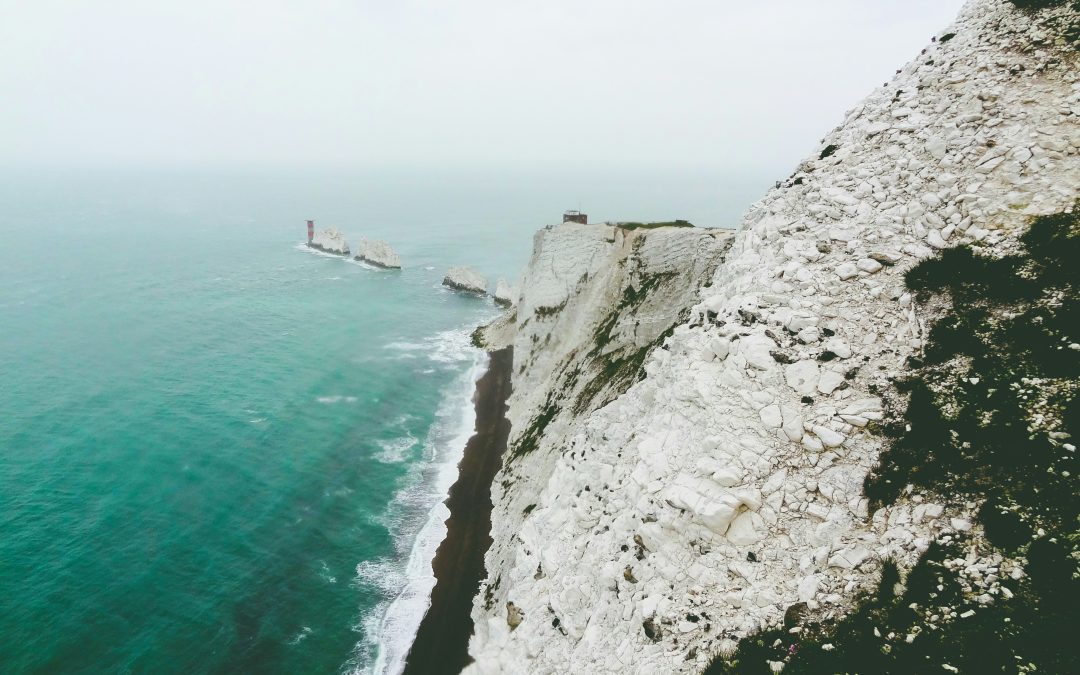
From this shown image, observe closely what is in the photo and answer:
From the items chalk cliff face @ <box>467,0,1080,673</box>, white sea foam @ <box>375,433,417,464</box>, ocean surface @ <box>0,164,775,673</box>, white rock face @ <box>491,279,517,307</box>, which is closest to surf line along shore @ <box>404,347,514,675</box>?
ocean surface @ <box>0,164,775,673</box>

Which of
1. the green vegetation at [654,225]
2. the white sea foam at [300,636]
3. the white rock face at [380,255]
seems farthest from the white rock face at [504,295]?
the white sea foam at [300,636]

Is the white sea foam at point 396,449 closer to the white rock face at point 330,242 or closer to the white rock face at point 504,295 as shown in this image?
the white rock face at point 504,295

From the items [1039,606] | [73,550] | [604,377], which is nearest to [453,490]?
[604,377]

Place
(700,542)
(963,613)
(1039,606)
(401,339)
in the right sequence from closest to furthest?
1. (1039,606)
2. (963,613)
3. (700,542)
4. (401,339)

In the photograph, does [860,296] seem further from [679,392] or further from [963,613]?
[963,613]

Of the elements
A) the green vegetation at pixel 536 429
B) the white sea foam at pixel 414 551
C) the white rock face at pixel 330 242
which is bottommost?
the white sea foam at pixel 414 551

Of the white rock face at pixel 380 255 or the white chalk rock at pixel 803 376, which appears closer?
the white chalk rock at pixel 803 376

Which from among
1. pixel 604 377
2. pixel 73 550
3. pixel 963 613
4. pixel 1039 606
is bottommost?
pixel 73 550
